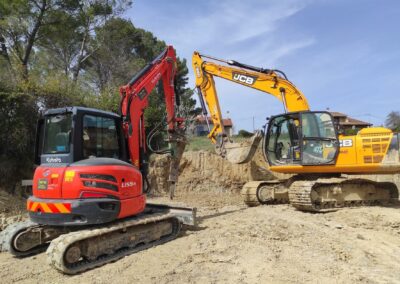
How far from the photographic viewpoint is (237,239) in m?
6.46

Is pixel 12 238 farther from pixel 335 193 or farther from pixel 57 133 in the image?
pixel 335 193

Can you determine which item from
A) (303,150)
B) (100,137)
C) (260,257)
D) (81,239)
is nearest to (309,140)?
(303,150)

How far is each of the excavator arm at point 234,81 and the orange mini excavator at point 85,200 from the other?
12.4 ft

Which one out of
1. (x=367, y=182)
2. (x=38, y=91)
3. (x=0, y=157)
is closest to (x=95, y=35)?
(x=38, y=91)

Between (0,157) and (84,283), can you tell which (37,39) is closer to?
(0,157)

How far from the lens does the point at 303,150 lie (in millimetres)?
9414

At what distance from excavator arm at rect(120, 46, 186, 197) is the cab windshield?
129 centimetres

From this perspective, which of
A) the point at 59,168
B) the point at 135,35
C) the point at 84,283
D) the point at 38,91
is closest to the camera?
the point at 84,283

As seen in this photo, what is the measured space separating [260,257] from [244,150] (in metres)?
4.50

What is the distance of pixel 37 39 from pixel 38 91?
6.97 meters

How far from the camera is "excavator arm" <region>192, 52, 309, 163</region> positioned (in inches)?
408

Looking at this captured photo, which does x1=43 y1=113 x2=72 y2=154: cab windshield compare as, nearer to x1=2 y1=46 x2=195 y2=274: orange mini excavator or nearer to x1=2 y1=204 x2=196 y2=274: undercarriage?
x1=2 y1=46 x2=195 y2=274: orange mini excavator

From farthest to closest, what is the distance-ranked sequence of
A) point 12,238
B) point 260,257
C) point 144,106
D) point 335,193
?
point 335,193, point 144,106, point 12,238, point 260,257

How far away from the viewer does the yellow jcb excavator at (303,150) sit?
29.3 ft
